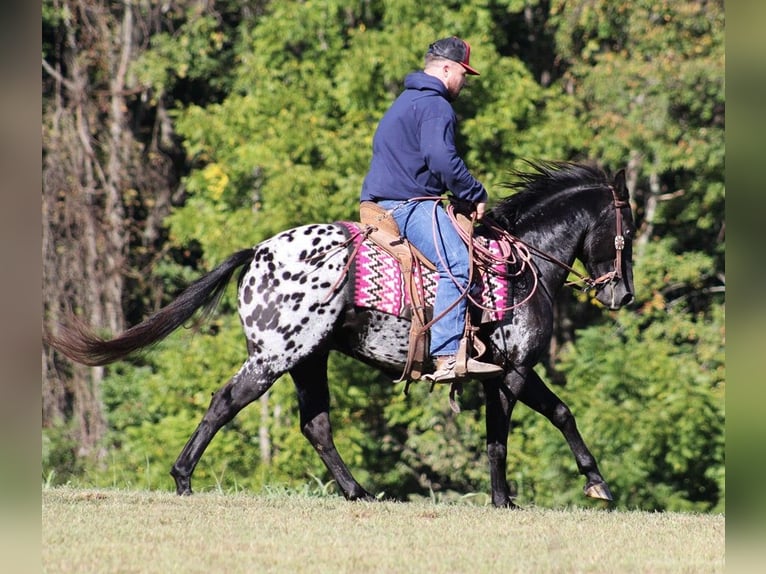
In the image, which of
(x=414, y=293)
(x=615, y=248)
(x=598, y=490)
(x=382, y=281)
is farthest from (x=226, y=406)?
(x=615, y=248)

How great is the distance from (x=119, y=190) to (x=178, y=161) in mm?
1486

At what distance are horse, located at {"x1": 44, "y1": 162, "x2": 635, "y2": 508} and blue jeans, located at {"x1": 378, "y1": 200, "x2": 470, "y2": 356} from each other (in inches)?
10.1

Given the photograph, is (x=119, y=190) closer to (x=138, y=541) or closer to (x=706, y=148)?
(x=706, y=148)

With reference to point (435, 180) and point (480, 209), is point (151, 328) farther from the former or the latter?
point (480, 209)

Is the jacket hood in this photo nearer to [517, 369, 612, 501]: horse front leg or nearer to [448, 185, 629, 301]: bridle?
[448, 185, 629, 301]: bridle

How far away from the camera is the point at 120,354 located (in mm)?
7371

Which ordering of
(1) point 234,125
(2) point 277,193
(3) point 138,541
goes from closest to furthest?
1. (3) point 138,541
2. (2) point 277,193
3. (1) point 234,125

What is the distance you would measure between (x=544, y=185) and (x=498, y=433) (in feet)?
5.65

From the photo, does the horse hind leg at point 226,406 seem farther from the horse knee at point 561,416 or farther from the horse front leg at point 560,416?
the horse knee at point 561,416

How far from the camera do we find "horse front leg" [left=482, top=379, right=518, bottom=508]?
754 centimetres

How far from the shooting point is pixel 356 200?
14188 millimetres

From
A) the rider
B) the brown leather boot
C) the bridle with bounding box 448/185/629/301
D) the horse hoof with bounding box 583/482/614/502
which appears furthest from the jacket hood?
the horse hoof with bounding box 583/482/614/502

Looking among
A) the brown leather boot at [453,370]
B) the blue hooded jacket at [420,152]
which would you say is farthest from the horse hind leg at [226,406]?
the blue hooded jacket at [420,152]
